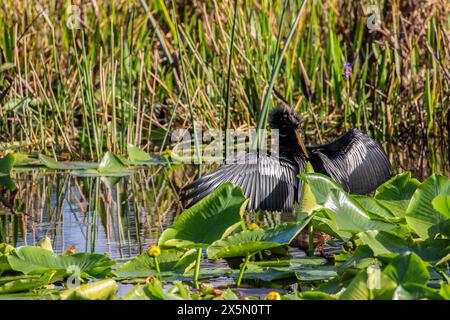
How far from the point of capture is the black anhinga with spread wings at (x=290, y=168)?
476 centimetres

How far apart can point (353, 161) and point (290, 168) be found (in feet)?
1.81

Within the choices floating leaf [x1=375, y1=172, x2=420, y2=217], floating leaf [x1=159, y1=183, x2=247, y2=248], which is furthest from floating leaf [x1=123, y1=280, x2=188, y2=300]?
floating leaf [x1=375, y1=172, x2=420, y2=217]

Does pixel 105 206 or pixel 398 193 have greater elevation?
pixel 398 193

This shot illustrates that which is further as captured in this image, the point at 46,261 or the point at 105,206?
the point at 105,206

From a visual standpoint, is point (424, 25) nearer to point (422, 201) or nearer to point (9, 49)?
point (9, 49)

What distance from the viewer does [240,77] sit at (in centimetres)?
761

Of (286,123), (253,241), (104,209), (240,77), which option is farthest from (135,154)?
(253,241)

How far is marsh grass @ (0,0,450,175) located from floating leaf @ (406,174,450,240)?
3109 millimetres

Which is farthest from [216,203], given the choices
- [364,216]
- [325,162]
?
[325,162]

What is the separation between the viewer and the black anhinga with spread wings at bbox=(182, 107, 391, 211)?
4758mm

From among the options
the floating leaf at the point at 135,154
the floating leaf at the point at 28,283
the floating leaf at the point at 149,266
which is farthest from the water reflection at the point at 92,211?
the floating leaf at the point at 28,283

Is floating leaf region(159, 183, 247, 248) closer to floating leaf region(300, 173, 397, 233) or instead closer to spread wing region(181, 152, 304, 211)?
floating leaf region(300, 173, 397, 233)

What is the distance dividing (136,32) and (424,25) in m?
2.52

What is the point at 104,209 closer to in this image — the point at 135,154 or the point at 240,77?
the point at 135,154
